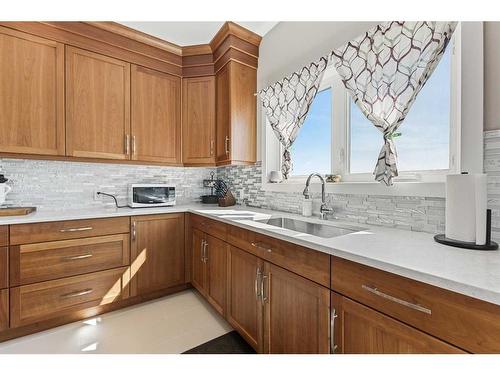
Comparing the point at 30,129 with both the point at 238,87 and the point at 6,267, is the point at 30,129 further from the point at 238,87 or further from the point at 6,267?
the point at 238,87

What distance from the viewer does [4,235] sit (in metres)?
1.67

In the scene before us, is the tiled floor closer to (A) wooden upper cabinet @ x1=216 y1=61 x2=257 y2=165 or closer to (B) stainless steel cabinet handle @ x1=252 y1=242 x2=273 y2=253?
(B) stainless steel cabinet handle @ x1=252 y1=242 x2=273 y2=253

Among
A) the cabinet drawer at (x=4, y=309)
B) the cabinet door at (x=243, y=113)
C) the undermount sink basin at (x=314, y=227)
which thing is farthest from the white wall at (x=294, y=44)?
the cabinet drawer at (x=4, y=309)

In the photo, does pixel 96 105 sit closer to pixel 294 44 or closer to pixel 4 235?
pixel 4 235

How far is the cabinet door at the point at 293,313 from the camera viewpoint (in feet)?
3.56

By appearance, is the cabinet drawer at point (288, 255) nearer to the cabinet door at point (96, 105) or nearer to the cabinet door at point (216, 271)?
the cabinet door at point (216, 271)

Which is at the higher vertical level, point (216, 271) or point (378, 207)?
point (378, 207)

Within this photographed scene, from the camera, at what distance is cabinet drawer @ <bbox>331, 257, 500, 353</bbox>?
0.64 m

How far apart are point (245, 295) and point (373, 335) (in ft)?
2.91

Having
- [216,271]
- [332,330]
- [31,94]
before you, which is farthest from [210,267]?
[31,94]

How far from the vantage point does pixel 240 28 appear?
2363 millimetres

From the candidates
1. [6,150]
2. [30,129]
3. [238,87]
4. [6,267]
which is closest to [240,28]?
[238,87]

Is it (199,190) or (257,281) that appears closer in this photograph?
(257,281)

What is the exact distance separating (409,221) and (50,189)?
2.94 m
